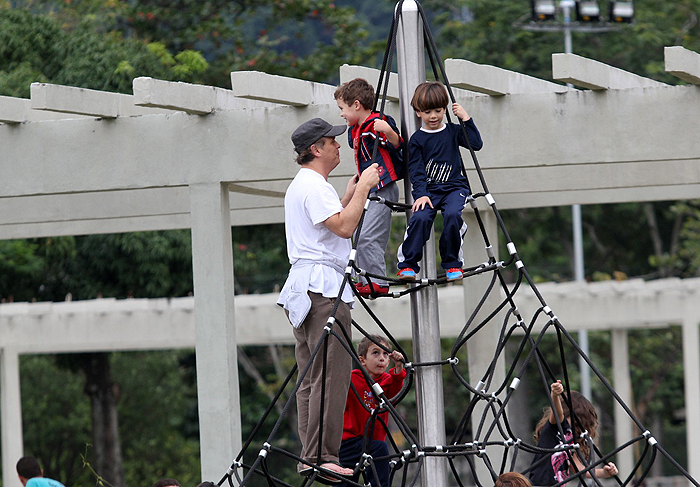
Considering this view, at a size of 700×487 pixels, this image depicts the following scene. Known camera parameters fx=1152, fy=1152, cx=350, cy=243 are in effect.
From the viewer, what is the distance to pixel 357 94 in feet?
15.3

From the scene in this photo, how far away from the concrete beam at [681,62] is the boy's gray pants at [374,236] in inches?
67.0

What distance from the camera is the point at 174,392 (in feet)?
65.8

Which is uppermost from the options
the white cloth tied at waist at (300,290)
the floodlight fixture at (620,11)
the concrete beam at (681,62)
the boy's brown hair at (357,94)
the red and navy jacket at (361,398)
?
the floodlight fixture at (620,11)

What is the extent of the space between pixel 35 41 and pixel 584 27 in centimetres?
947

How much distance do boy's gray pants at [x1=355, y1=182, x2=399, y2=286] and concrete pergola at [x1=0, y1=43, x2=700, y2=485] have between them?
1.24 meters

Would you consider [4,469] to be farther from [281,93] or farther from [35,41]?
[281,93]

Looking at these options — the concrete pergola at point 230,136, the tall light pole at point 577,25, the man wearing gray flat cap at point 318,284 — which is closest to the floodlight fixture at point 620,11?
the tall light pole at point 577,25

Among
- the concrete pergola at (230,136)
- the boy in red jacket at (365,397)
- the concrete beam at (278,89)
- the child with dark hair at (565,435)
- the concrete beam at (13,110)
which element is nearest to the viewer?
the child with dark hair at (565,435)

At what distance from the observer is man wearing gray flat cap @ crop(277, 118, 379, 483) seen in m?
4.54

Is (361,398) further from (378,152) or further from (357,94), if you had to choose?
(357,94)

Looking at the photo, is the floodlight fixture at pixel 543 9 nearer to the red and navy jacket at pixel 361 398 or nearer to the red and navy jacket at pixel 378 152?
the red and navy jacket at pixel 361 398

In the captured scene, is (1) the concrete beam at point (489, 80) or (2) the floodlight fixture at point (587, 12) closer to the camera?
(1) the concrete beam at point (489, 80)

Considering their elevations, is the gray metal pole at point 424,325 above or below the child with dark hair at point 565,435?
above

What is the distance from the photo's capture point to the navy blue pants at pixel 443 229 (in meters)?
4.56
